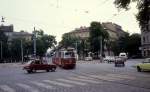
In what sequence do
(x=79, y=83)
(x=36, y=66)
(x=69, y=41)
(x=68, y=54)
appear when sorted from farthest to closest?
(x=69, y=41) → (x=68, y=54) → (x=36, y=66) → (x=79, y=83)

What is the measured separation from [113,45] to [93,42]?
14634 mm

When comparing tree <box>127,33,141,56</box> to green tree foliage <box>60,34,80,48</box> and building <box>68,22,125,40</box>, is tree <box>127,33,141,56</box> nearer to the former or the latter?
green tree foliage <box>60,34,80,48</box>

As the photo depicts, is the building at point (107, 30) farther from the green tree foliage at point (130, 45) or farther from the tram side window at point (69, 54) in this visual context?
the tram side window at point (69, 54)

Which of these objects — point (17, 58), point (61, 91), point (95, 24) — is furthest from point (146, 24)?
point (95, 24)

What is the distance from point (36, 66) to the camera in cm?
3888

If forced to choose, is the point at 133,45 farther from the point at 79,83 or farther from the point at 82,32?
the point at 79,83

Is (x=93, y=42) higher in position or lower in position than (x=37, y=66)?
higher

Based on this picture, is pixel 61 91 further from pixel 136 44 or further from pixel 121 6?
pixel 136 44

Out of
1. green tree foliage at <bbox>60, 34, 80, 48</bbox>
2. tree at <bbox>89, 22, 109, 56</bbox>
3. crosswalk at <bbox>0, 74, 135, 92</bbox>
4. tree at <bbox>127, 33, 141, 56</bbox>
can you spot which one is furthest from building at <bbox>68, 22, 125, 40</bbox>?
crosswalk at <bbox>0, 74, 135, 92</bbox>

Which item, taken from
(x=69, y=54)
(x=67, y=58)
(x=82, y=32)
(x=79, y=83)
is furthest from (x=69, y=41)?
(x=79, y=83)

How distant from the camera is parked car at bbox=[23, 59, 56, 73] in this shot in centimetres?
3837

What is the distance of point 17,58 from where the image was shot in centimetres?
11138

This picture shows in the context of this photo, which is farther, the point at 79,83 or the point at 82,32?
the point at 82,32

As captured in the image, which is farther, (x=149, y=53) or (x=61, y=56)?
(x=149, y=53)
